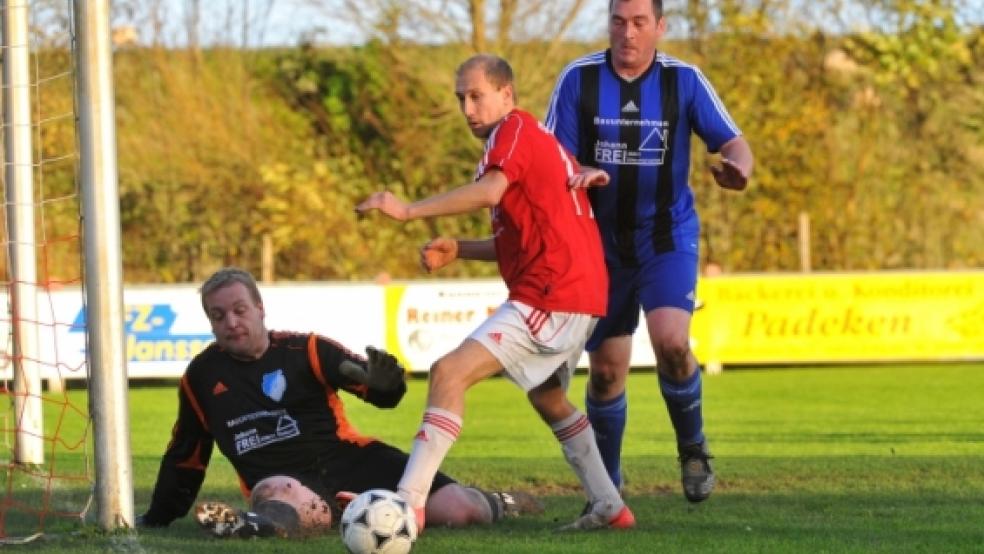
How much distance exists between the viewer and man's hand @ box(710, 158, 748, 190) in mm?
6848

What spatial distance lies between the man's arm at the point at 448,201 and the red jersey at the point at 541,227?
78 mm

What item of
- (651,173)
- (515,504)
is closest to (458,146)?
(651,173)

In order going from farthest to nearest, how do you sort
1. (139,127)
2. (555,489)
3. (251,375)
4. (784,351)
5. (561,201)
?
(139,127)
(784,351)
(555,489)
(251,375)
(561,201)

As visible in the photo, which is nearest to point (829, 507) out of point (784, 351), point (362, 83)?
point (784, 351)

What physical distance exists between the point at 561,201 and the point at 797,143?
72.2 feet

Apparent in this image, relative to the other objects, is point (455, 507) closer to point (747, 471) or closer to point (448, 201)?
point (448, 201)

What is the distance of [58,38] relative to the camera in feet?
73.7

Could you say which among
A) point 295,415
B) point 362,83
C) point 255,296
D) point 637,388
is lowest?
point 637,388

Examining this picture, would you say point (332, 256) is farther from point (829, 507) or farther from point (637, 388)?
point (829, 507)

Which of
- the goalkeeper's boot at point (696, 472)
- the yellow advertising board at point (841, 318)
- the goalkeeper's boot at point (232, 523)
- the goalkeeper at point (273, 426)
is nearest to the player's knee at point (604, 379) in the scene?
the goalkeeper's boot at point (696, 472)

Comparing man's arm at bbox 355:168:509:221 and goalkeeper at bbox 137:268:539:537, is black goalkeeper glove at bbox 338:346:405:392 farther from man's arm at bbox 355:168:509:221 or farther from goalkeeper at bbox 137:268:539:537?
man's arm at bbox 355:168:509:221

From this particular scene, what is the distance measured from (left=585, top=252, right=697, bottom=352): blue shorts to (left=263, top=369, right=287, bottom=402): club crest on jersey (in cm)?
145

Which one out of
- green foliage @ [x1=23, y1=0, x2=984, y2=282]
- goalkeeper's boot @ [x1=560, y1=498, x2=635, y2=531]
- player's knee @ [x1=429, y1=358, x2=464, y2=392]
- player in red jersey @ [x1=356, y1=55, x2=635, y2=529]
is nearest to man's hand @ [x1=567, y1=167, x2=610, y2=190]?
player in red jersey @ [x1=356, y1=55, x2=635, y2=529]

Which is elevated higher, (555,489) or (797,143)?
(797,143)
